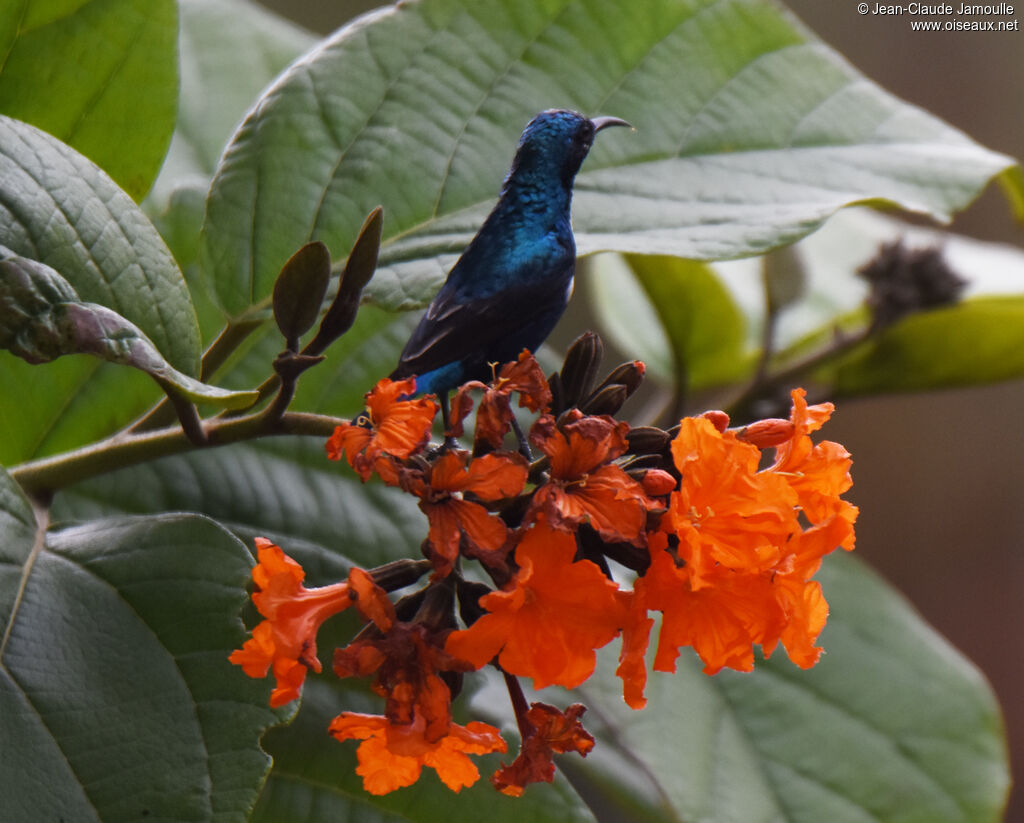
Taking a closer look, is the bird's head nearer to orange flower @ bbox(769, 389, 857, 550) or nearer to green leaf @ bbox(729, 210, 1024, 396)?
orange flower @ bbox(769, 389, 857, 550)

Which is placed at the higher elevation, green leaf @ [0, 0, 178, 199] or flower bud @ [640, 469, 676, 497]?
green leaf @ [0, 0, 178, 199]

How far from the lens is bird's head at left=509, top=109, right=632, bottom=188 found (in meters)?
0.43

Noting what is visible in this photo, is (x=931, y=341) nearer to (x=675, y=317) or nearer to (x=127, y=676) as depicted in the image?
(x=675, y=317)

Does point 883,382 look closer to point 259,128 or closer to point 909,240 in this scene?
point 909,240

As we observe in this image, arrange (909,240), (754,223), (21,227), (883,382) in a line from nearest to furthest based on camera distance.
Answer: (21,227), (754,223), (883,382), (909,240)

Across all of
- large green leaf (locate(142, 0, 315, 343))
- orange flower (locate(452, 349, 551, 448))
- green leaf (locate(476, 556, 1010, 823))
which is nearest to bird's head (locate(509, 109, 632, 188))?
orange flower (locate(452, 349, 551, 448))

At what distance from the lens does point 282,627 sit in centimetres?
35

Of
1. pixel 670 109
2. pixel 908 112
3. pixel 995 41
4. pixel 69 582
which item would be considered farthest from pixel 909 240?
pixel 995 41

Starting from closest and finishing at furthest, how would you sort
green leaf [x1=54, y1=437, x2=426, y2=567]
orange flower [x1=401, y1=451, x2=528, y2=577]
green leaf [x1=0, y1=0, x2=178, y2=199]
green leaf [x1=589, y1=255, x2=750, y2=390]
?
orange flower [x1=401, y1=451, x2=528, y2=577], green leaf [x1=0, y1=0, x2=178, y2=199], green leaf [x1=54, y1=437, x2=426, y2=567], green leaf [x1=589, y1=255, x2=750, y2=390]

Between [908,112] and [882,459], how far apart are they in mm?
1696

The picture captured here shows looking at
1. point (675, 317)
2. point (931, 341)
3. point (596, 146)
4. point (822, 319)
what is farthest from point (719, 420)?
point (822, 319)

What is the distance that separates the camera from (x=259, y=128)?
0.52m

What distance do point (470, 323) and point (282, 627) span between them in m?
0.13

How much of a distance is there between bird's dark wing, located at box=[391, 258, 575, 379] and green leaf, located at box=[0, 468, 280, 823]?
109mm
